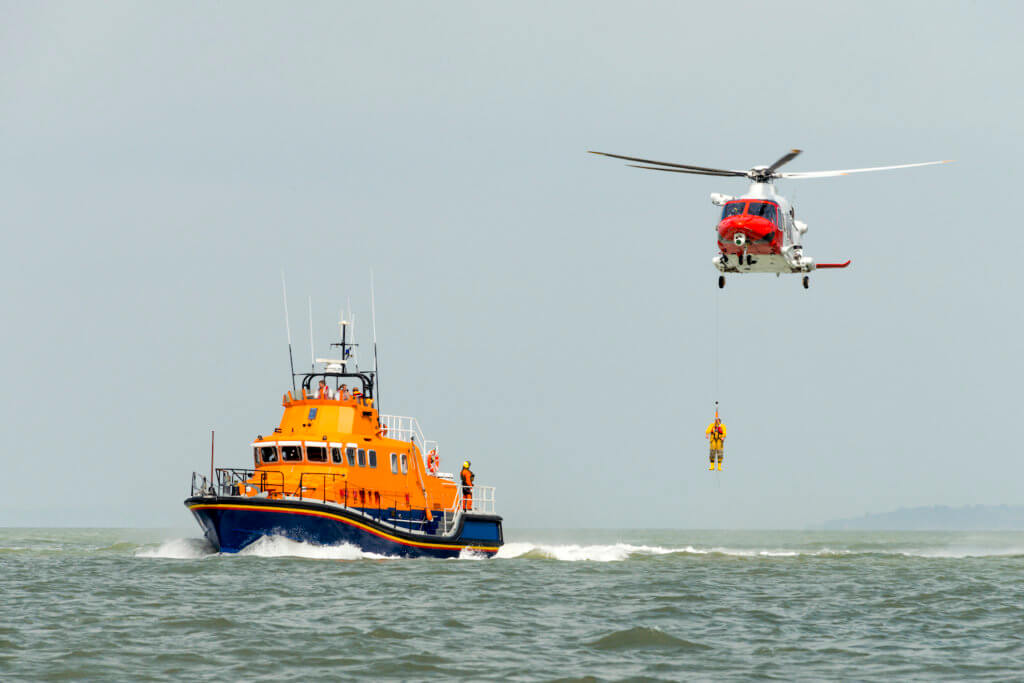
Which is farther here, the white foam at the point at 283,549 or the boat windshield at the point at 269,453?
the boat windshield at the point at 269,453

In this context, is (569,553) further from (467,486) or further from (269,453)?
(269,453)

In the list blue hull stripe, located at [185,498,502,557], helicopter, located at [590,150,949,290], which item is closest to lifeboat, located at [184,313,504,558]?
blue hull stripe, located at [185,498,502,557]

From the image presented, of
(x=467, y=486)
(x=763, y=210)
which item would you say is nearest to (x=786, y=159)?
(x=763, y=210)

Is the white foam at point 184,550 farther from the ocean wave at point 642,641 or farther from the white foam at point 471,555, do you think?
the ocean wave at point 642,641

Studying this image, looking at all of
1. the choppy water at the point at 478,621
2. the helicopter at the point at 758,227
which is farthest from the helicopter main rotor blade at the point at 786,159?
the choppy water at the point at 478,621

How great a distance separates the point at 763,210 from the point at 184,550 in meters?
16.5

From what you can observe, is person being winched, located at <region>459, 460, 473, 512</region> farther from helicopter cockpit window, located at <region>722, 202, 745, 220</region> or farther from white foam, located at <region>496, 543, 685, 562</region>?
helicopter cockpit window, located at <region>722, 202, 745, 220</region>

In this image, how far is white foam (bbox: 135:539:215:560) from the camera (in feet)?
92.9

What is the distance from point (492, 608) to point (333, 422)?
11.0 m

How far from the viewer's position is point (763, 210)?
26.1 meters

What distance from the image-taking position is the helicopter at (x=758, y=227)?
2588 cm

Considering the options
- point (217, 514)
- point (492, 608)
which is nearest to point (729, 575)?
point (492, 608)

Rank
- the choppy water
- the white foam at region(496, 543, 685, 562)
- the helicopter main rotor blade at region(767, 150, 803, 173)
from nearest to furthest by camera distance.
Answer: the choppy water, the helicopter main rotor blade at region(767, 150, 803, 173), the white foam at region(496, 543, 685, 562)

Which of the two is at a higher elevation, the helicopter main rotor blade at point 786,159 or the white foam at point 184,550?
the helicopter main rotor blade at point 786,159
